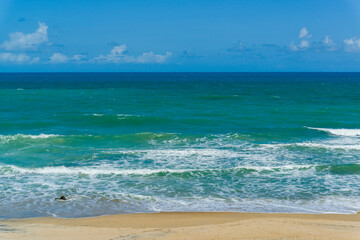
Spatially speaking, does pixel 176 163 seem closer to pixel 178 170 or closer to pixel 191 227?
pixel 178 170

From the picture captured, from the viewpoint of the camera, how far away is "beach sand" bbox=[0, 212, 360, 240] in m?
11.9

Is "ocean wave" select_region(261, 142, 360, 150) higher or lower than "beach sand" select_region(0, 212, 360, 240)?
higher

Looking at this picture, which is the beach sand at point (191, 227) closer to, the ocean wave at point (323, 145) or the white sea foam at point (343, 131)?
the ocean wave at point (323, 145)

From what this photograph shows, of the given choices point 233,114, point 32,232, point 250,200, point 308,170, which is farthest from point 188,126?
point 32,232

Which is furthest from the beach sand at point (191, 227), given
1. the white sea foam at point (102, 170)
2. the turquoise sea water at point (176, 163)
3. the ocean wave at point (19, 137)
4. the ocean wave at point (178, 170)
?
the ocean wave at point (19, 137)

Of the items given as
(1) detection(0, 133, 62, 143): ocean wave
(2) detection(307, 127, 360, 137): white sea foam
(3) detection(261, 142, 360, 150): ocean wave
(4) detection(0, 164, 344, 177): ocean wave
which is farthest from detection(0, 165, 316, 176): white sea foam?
(2) detection(307, 127, 360, 137): white sea foam

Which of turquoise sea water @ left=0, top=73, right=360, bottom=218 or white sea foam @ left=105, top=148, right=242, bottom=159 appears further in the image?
white sea foam @ left=105, top=148, right=242, bottom=159

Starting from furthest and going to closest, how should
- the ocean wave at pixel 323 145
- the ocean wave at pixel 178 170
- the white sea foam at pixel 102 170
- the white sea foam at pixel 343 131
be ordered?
the white sea foam at pixel 343 131 < the ocean wave at pixel 323 145 < the white sea foam at pixel 102 170 < the ocean wave at pixel 178 170

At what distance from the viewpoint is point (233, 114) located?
135 feet

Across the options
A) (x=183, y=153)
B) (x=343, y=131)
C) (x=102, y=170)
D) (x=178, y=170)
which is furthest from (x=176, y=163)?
(x=343, y=131)

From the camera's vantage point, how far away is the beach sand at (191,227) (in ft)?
39.1

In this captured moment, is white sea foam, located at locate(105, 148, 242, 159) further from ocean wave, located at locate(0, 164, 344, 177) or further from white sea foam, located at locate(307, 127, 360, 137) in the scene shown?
white sea foam, located at locate(307, 127, 360, 137)

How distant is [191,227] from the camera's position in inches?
505

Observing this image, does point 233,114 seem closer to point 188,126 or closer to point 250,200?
point 188,126
